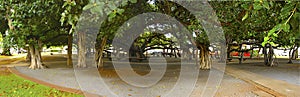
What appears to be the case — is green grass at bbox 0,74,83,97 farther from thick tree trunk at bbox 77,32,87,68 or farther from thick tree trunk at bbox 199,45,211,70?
thick tree trunk at bbox 199,45,211,70

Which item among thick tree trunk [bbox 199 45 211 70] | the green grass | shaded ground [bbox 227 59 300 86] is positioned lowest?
the green grass

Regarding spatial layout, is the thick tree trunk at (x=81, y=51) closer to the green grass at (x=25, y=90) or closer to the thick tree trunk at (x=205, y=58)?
the green grass at (x=25, y=90)

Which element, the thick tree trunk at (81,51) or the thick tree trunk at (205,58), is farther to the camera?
the thick tree trunk at (81,51)

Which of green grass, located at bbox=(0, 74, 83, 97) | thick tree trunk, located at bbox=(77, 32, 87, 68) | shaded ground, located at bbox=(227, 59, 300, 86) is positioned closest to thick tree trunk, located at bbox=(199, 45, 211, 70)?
shaded ground, located at bbox=(227, 59, 300, 86)

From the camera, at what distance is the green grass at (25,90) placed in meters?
6.00

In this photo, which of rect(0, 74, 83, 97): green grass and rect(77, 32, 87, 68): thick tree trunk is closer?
rect(0, 74, 83, 97): green grass

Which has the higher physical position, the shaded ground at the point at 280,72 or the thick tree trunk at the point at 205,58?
the thick tree trunk at the point at 205,58

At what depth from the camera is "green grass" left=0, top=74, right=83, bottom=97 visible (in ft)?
19.7

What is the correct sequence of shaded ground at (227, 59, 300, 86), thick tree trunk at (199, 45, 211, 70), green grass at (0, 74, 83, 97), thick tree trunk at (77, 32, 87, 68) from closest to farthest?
green grass at (0, 74, 83, 97), shaded ground at (227, 59, 300, 86), thick tree trunk at (199, 45, 211, 70), thick tree trunk at (77, 32, 87, 68)

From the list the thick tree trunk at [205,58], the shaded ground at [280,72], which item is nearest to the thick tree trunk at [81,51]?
the thick tree trunk at [205,58]

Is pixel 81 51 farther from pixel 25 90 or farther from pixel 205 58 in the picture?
pixel 205 58

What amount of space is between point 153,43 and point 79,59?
7385 mm

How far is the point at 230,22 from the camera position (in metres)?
6.86

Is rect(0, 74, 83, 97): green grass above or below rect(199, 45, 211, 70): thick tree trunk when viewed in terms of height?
below
